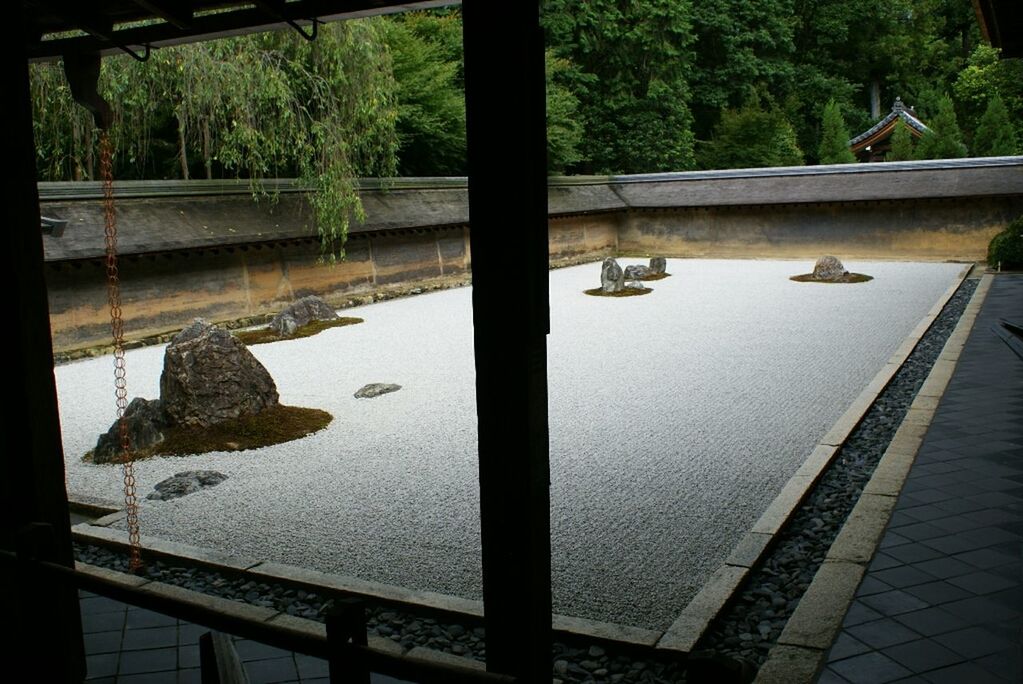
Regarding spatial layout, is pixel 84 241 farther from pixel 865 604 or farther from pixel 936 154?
pixel 936 154

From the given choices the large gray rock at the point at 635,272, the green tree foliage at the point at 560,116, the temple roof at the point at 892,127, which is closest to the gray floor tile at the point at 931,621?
the large gray rock at the point at 635,272

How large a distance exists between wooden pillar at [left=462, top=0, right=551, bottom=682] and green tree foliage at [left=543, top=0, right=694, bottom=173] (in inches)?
942

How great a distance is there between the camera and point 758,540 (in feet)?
13.9

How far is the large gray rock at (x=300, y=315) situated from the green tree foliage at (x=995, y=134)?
64.9ft

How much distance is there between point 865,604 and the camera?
3441 millimetres

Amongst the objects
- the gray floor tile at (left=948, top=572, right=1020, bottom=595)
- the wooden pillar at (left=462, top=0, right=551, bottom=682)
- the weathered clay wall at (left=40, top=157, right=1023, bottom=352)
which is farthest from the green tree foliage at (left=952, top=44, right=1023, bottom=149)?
the wooden pillar at (left=462, top=0, right=551, bottom=682)

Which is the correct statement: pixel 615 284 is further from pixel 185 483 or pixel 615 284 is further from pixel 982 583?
pixel 982 583

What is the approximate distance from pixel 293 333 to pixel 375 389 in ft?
12.6

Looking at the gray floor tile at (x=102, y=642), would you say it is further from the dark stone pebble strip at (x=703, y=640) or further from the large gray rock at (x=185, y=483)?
the large gray rock at (x=185, y=483)

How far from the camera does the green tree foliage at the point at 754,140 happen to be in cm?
2675

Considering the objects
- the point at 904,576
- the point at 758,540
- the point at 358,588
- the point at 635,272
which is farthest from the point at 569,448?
the point at 635,272

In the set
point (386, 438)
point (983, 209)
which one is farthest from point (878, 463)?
point (983, 209)

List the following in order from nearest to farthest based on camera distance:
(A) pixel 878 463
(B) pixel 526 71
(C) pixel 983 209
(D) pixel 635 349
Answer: (B) pixel 526 71 → (A) pixel 878 463 → (D) pixel 635 349 → (C) pixel 983 209

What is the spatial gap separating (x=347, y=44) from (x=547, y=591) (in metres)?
11.6
